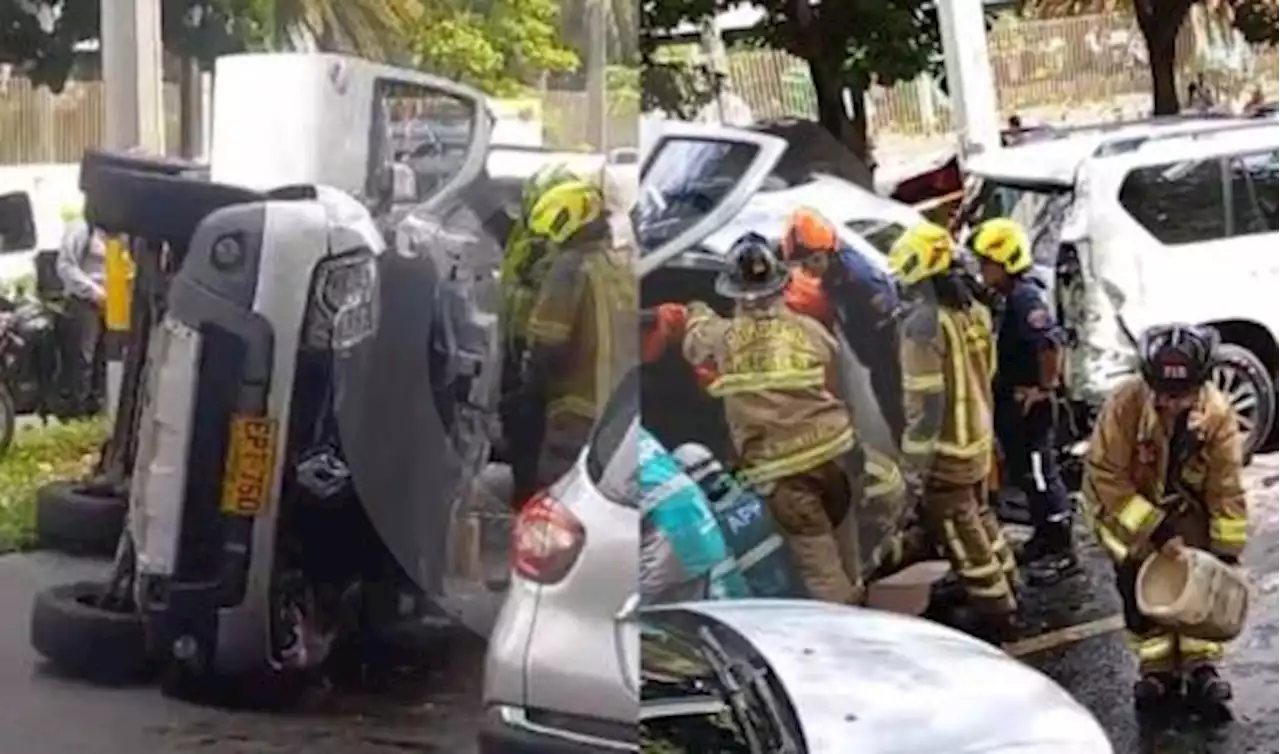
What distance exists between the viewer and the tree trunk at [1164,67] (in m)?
3.81

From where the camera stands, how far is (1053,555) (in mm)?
4617

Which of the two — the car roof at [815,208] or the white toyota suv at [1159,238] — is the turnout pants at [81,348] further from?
the white toyota suv at [1159,238]

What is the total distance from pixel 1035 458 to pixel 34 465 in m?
3.03

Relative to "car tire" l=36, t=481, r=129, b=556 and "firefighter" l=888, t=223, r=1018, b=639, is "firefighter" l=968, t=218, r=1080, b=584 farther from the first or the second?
"car tire" l=36, t=481, r=129, b=556

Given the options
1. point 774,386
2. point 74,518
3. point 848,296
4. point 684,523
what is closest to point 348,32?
point 74,518

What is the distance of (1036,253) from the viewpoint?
4461mm

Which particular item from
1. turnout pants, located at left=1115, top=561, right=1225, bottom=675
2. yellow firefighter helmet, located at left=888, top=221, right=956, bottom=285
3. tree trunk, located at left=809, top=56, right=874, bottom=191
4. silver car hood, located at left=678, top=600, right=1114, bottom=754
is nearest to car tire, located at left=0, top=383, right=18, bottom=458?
silver car hood, located at left=678, top=600, right=1114, bottom=754

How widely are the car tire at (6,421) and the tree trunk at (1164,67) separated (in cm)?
250

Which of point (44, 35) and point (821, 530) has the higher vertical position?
point (44, 35)

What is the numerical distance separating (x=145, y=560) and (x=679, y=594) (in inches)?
37.3

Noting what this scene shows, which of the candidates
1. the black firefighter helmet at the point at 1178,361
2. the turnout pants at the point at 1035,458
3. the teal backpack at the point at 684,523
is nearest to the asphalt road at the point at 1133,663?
the turnout pants at the point at 1035,458

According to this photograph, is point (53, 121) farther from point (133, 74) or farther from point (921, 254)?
point (921, 254)

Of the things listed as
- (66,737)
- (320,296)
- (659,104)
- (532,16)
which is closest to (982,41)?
(659,104)

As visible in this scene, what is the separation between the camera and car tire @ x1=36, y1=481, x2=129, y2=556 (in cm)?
179
